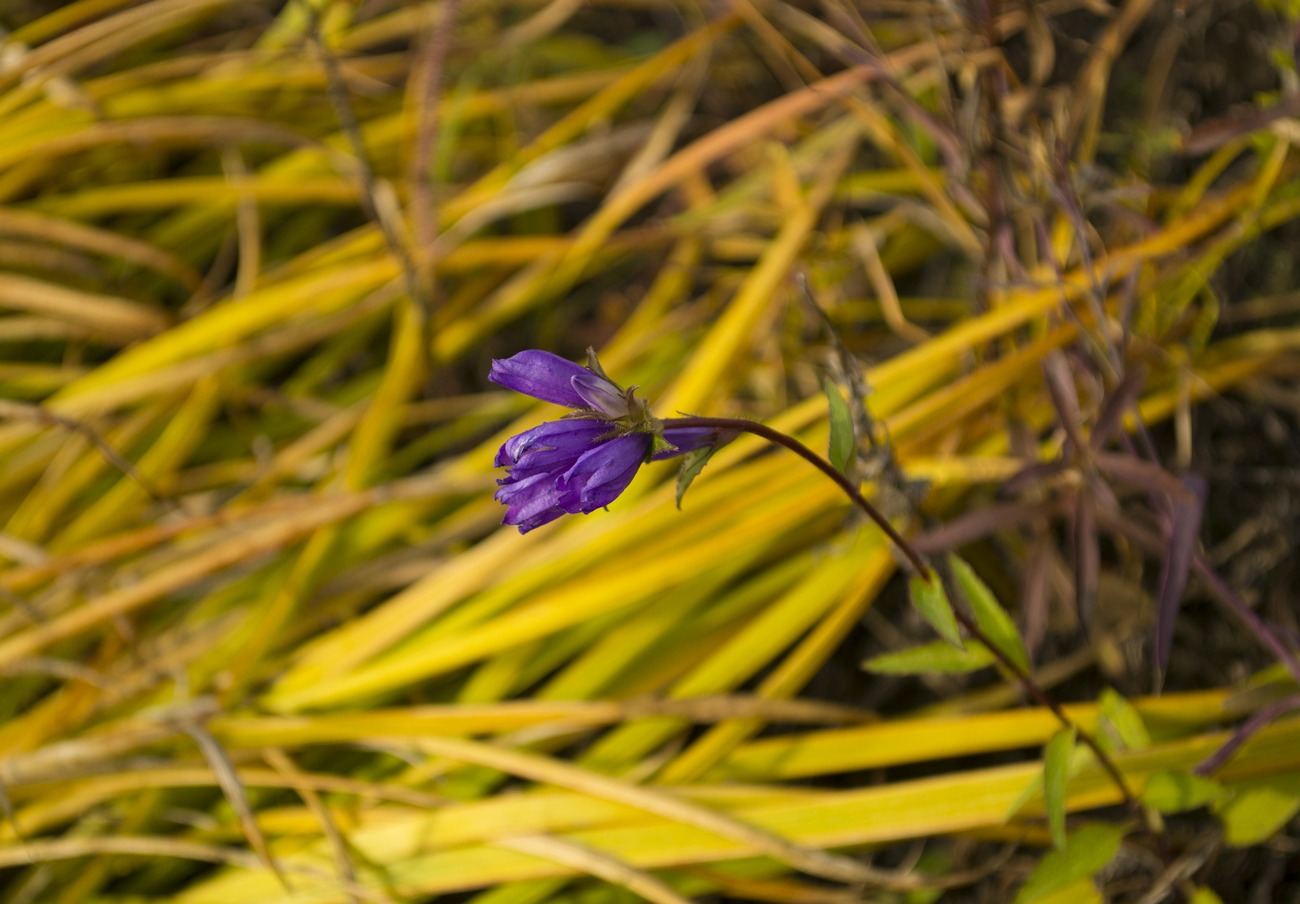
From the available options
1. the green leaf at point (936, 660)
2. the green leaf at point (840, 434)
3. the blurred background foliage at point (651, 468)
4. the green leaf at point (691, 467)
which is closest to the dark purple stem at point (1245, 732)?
the blurred background foliage at point (651, 468)

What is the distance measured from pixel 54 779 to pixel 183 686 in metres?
0.15

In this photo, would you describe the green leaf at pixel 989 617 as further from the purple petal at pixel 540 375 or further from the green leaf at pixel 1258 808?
the purple petal at pixel 540 375

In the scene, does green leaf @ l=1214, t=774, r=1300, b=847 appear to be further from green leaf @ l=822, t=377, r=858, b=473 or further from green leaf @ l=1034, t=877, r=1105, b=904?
green leaf @ l=822, t=377, r=858, b=473

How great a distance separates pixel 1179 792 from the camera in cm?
78

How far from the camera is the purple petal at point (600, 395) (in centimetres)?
48

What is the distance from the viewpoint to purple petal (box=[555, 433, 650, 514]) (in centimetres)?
48

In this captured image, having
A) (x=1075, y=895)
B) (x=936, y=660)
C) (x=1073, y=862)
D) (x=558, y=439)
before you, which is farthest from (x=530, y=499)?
(x=1075, y=895)

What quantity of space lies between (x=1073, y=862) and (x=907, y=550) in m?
0.31

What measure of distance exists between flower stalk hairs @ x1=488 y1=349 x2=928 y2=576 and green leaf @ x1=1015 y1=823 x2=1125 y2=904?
18.8 inches

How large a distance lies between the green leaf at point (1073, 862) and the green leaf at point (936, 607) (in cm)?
23

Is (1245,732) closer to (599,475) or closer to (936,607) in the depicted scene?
(936,607)

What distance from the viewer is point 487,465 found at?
1143 millimetres

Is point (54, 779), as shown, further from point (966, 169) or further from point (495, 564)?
point (966, 169)

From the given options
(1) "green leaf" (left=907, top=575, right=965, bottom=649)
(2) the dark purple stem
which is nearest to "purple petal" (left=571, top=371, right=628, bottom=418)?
(1) "green leaf" (left=907, top=575, right=965, bottom=649)
